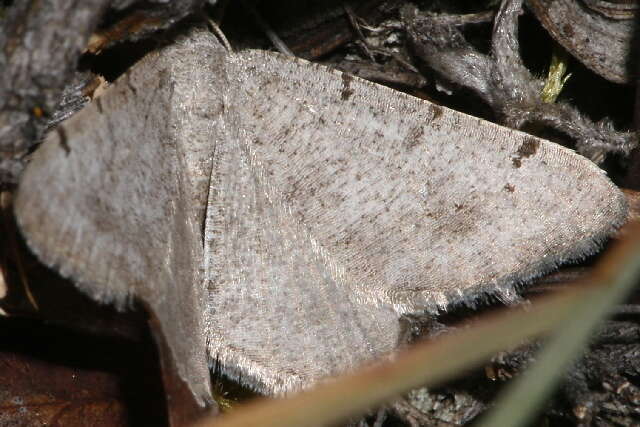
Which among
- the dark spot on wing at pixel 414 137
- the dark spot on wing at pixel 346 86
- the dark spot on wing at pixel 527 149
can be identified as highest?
the dark spot on wing at pixel 346 86

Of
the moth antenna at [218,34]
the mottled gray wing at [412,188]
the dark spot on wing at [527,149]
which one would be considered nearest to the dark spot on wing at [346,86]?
the mottled gray wing at [412,188]

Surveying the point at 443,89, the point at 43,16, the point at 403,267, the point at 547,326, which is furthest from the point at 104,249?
the point at 443,89

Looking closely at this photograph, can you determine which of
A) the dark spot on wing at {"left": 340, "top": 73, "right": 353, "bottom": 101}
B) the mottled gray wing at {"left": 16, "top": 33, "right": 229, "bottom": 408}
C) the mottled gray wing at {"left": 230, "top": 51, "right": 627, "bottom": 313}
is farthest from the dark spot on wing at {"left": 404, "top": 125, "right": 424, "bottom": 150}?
the mottled gray wing at {"left": 16, "top": 33, "right": 229, "bottom": 408}

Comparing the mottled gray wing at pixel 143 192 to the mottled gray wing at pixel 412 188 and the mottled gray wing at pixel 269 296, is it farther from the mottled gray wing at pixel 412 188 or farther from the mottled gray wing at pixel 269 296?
the mottled gray wing at pixel 412 188

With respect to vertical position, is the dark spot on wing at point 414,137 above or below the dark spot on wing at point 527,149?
above

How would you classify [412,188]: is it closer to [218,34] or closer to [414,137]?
[414,137]

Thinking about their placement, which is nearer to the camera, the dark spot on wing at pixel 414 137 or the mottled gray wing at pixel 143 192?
the mottled gray wing at pixel 143 192

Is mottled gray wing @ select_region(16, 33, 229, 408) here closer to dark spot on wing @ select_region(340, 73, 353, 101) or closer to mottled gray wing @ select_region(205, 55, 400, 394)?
mottled gray wing @ select_region(205, 55, 400, 394)
